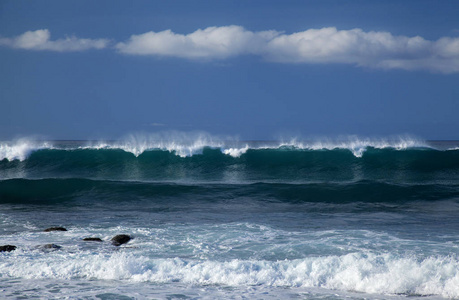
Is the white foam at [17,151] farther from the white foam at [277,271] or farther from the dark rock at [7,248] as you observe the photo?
the white foam at [277,271]

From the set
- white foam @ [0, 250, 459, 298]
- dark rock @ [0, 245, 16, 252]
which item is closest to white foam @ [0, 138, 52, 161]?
dark rock @ [0, 245, 16, 252]

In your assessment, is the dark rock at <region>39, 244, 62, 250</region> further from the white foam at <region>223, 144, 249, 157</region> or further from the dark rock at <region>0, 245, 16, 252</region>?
the white foam at <region>223, 144, 249, 157</region>

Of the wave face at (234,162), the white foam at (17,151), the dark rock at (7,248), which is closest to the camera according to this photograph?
the dark rock at (7,248)

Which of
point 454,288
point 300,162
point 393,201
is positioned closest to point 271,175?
point 300,162

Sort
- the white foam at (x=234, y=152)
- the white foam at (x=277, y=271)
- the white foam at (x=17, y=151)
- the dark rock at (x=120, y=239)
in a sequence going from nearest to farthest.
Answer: the white foam at (x=277, y=271), the dark rock at (x=120, y=239), the white foam at (x=234, y=152), the white foam at (x=17, y=151)

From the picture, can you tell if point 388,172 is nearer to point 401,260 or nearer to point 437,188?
point 437,188

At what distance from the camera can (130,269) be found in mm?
6055

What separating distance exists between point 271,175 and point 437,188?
703 centimetres

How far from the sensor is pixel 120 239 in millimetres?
7832

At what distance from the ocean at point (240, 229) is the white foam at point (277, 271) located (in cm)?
2

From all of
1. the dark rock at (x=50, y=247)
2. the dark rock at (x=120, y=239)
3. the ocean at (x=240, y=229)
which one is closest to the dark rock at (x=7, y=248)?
the ocean at (x=240, y=229)

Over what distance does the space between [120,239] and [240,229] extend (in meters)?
2.48

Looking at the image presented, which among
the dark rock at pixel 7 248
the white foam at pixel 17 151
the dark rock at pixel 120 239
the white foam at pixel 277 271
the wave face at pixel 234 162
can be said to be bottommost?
the white foam at pixel 277 271

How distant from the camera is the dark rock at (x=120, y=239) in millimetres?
7715
